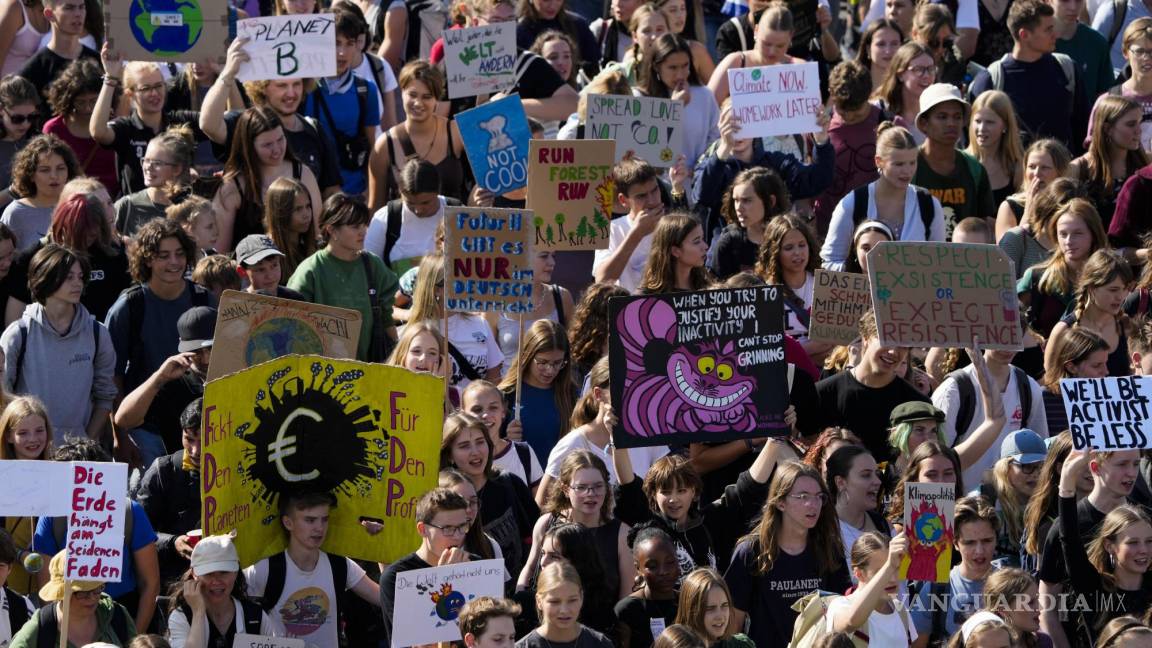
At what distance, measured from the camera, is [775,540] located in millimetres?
10172

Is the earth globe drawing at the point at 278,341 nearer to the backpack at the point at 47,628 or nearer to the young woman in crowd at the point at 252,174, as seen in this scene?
the backpack at the point at 47,628

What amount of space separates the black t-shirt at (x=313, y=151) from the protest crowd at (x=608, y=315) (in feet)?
0.10

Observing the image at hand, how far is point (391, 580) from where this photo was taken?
375 inches

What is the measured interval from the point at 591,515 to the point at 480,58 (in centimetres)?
523

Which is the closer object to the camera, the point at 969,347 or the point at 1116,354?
the point at 969,347

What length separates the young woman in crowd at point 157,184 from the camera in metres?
13.0

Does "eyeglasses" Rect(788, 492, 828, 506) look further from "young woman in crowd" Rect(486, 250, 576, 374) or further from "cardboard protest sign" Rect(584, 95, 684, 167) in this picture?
"cardboard protest sign" Rect(584, 95, 684, 167)

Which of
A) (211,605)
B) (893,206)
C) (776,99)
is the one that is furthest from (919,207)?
(211,605)

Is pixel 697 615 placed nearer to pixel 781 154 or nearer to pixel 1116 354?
pixel 1116 354

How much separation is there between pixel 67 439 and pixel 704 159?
501cm

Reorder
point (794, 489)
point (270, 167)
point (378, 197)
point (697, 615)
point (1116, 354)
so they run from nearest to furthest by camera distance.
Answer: point (697, 615) → point (794, 489) → point (1116, 354) → point (270, 167) → point (378, 197)

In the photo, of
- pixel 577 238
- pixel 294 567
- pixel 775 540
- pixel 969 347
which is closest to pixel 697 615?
pixel 775 540

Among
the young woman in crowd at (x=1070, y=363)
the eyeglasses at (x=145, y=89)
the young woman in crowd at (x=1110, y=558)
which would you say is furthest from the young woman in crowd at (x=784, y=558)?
the eyeglasses at (x=145, y=89)

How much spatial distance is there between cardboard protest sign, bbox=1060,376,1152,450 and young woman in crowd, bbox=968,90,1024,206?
3984 mm
